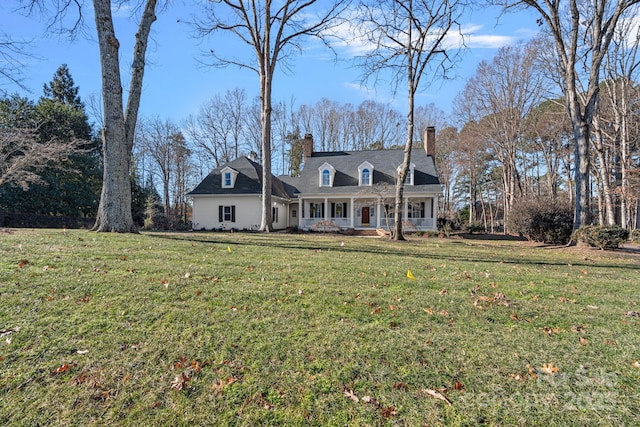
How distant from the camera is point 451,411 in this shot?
2057 millimetres

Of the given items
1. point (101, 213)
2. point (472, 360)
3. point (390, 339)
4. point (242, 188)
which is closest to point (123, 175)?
point (101, 213)

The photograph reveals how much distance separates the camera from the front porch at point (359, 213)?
68.3 feet

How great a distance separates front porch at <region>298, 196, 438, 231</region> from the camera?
20.8 meters

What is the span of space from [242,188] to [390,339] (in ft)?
65.8

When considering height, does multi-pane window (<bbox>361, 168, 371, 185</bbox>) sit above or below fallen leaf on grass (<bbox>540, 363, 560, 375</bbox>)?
above

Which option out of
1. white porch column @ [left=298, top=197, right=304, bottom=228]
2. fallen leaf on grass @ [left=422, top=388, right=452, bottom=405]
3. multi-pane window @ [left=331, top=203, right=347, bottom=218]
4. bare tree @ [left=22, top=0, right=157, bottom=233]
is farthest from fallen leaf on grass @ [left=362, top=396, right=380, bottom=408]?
multi-pane window @ [left=331, top=203, right=347, bottom=218]

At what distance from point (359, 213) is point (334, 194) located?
2.91 m

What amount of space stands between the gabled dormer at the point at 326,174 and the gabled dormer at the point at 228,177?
6.29m

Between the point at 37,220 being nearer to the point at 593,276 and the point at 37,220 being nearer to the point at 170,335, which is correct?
the point at 170,335

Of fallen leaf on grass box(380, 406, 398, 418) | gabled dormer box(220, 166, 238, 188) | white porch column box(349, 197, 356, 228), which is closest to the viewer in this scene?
fallen leaf on grass box(380, 406, 398, 418)

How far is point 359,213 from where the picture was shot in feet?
76.6

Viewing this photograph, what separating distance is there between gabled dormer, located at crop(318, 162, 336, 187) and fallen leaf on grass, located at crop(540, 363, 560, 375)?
2047 cm

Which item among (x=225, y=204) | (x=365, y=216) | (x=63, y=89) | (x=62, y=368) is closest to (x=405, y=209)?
(x=365, y=216)

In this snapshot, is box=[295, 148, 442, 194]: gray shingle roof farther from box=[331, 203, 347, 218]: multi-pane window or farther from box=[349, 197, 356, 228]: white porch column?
box=[331, 203, 347, 218]: multi-pane window
